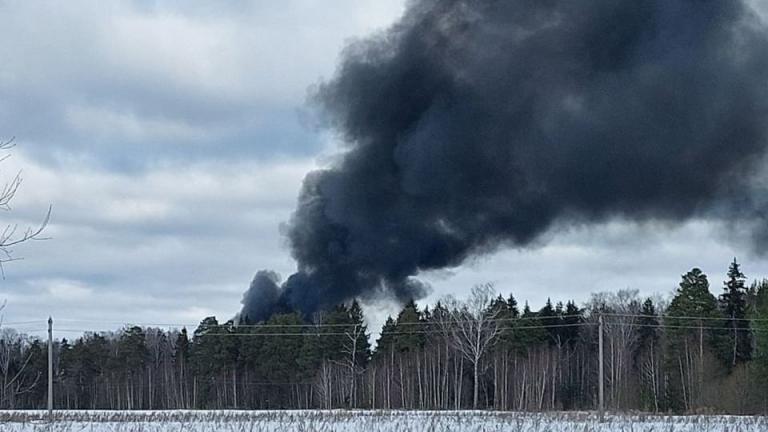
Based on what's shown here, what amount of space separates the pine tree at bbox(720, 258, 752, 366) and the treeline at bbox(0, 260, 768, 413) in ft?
0.34

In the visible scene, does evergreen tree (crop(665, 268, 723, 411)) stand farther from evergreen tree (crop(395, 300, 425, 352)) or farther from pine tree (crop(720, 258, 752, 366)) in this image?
evergreen tree (crop(395, 300, 425, 352))

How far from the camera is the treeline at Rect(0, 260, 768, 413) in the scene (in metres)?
69.4

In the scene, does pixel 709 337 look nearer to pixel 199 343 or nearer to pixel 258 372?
pixel 258 372

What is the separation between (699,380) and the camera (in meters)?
60.6

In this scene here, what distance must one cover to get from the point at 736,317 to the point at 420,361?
73.3ft

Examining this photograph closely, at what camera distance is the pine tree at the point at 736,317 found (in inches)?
2749

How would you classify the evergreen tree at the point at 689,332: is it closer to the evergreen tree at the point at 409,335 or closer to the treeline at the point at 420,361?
the treeline at the point at 420,361

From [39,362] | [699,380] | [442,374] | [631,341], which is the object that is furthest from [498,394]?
[39,362]

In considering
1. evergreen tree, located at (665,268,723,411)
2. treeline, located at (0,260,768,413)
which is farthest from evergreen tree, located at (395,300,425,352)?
evergreen tree, located at (665,268,723,411)

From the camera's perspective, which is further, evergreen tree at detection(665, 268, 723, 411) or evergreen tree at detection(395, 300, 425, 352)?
evergreen tree at detection(395, 300, 425, 352)

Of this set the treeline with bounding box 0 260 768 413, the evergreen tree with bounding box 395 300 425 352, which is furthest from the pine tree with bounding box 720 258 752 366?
the evergreen tree with bounding box 395 300 425 352

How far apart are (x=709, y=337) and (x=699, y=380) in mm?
8847

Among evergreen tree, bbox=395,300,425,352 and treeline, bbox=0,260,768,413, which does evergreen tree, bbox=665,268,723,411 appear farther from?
evergreen tree, bbox=395,300,425,352

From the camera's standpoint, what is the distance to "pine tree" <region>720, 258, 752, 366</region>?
69812mm
